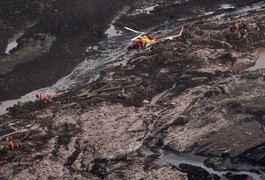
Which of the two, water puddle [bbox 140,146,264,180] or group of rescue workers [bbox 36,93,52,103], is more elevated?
group of rescue workers [bbox 36,93,52,103]

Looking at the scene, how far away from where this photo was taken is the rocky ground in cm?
1529

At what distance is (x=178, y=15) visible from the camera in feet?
93.7

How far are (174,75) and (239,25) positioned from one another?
6.11 m

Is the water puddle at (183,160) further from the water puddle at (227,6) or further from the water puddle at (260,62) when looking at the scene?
the water puddle at (227,6)

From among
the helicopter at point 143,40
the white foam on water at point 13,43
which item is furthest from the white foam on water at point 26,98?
the helicopter at point 143,40

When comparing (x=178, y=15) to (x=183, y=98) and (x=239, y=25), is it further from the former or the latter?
(x=183, y=98)

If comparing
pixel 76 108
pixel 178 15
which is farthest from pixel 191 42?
pixel 76 108

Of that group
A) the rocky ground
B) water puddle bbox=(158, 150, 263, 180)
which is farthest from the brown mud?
water puddle bbox=(158, 150, 263, 180)

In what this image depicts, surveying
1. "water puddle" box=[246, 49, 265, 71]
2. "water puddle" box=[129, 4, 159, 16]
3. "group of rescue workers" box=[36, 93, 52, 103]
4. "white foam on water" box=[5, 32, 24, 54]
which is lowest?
"water puddle" box=[246, 49, 265, 71]

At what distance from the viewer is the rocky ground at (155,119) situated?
1529 cm

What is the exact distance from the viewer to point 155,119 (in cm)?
1798

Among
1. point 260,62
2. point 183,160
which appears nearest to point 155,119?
point 183,160

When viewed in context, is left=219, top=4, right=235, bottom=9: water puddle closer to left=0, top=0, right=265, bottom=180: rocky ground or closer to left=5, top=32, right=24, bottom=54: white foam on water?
left=0, top=0, right=265, bottom=180: rocky ground

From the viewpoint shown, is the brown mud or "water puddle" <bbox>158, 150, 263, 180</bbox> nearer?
"water puddle" <bbox>158, 150, 263, 180</bbox>
